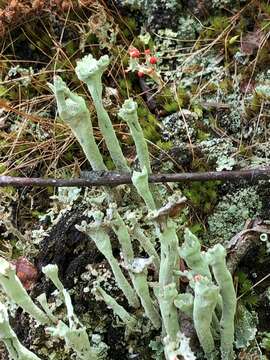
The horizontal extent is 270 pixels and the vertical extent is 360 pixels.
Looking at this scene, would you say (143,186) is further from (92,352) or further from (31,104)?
(31,104)

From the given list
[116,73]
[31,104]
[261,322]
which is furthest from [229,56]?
[261,322]

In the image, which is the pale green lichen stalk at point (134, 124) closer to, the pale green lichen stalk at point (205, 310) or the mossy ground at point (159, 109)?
the mossy ground at point (159, 109)

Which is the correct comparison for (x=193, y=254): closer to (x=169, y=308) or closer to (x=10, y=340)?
(x=169, y=308)

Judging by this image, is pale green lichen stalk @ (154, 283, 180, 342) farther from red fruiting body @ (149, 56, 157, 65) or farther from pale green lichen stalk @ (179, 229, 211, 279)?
red fruiting body @ (149, 56, 157, 65)

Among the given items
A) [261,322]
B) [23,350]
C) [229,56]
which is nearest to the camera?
[23,350]

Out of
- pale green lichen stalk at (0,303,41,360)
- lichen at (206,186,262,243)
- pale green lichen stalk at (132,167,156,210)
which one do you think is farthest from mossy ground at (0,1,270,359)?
pale green lichen stalk at (132,167,156,210)

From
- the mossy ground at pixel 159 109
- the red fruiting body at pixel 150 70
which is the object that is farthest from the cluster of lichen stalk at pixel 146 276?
the red fruiting body at pixel 150 70

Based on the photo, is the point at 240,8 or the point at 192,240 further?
the point at 240,8
